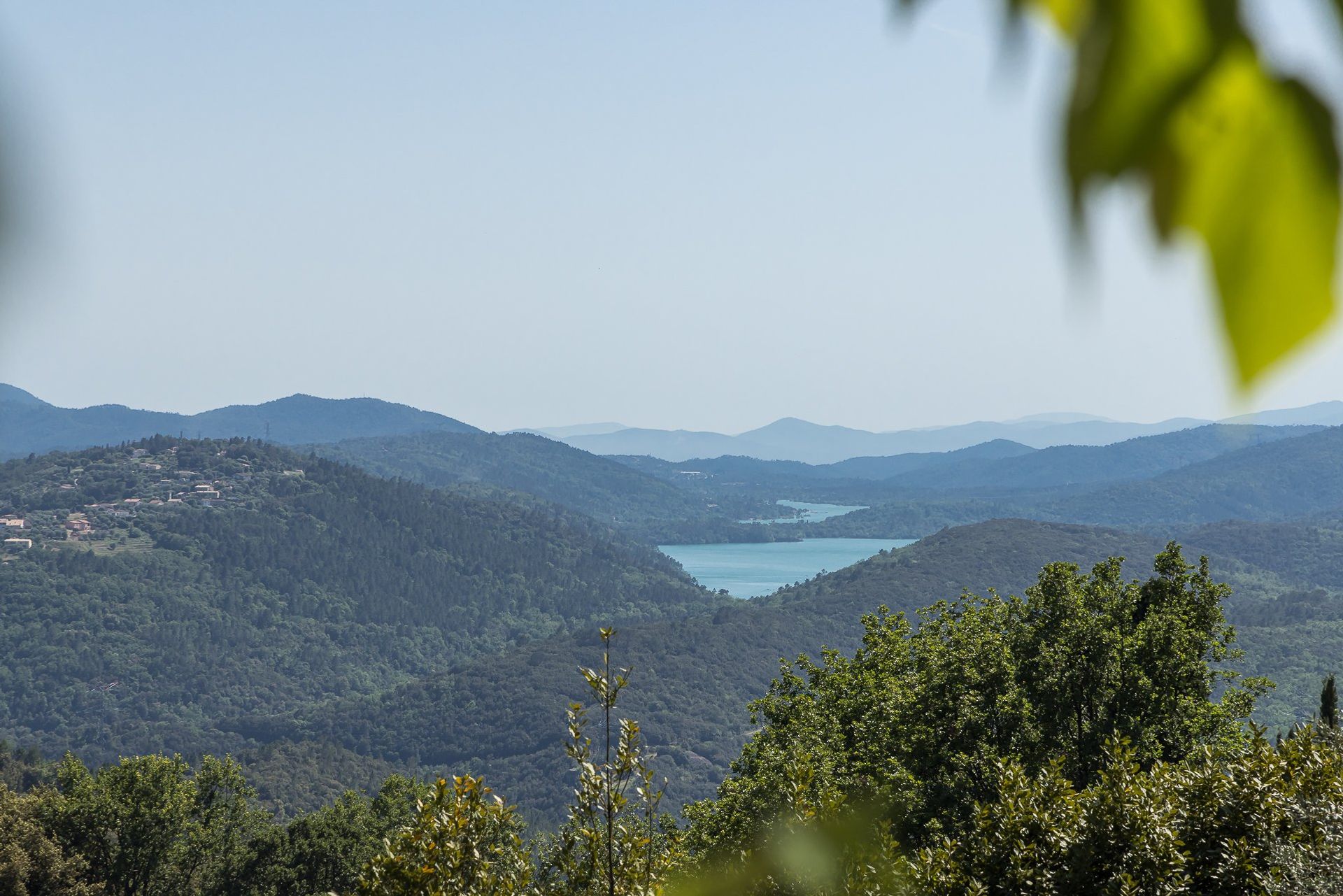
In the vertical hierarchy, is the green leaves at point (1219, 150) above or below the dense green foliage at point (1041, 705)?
above

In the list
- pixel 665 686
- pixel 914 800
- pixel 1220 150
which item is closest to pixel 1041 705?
pixel 914 800

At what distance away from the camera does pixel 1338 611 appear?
14150 centimetres

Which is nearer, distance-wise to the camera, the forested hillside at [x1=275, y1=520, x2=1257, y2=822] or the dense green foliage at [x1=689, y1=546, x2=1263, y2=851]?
the dense green foliage at [x1=689, y1=546, x2=1263, y2=851]

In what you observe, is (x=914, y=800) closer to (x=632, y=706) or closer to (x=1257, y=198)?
(x=1257, y=198)

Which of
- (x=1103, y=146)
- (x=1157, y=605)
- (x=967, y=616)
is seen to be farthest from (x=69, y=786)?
(x=1103, y=146)

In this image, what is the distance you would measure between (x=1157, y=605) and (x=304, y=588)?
19806 cm

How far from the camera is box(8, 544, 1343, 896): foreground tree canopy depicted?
789 centimetres

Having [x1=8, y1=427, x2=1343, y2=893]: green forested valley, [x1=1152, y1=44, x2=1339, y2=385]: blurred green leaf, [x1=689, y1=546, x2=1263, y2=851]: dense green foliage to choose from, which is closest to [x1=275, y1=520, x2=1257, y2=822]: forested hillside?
[x1=8, y1=427, x2=1343, y2=893]: green forested valley

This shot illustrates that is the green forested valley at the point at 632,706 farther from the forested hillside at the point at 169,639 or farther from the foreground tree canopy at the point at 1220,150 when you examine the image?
the forested hillside at the point at 169,639

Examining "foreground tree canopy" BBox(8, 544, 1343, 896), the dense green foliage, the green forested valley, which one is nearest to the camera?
"foreground tree canopy" BBox(8, 544, 1343, 896)

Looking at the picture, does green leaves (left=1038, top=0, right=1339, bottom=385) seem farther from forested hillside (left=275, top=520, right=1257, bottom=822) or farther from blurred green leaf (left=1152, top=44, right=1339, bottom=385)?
forested hillside (left=275, top=520, right=1257, bottom=822)

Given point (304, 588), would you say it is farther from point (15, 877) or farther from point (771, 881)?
point (771, 881)

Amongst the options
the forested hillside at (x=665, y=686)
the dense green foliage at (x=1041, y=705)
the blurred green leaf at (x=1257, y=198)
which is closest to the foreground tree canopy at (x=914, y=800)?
the dense green foliage at (x=1041, y=705)

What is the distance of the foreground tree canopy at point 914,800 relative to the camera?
311 inches
